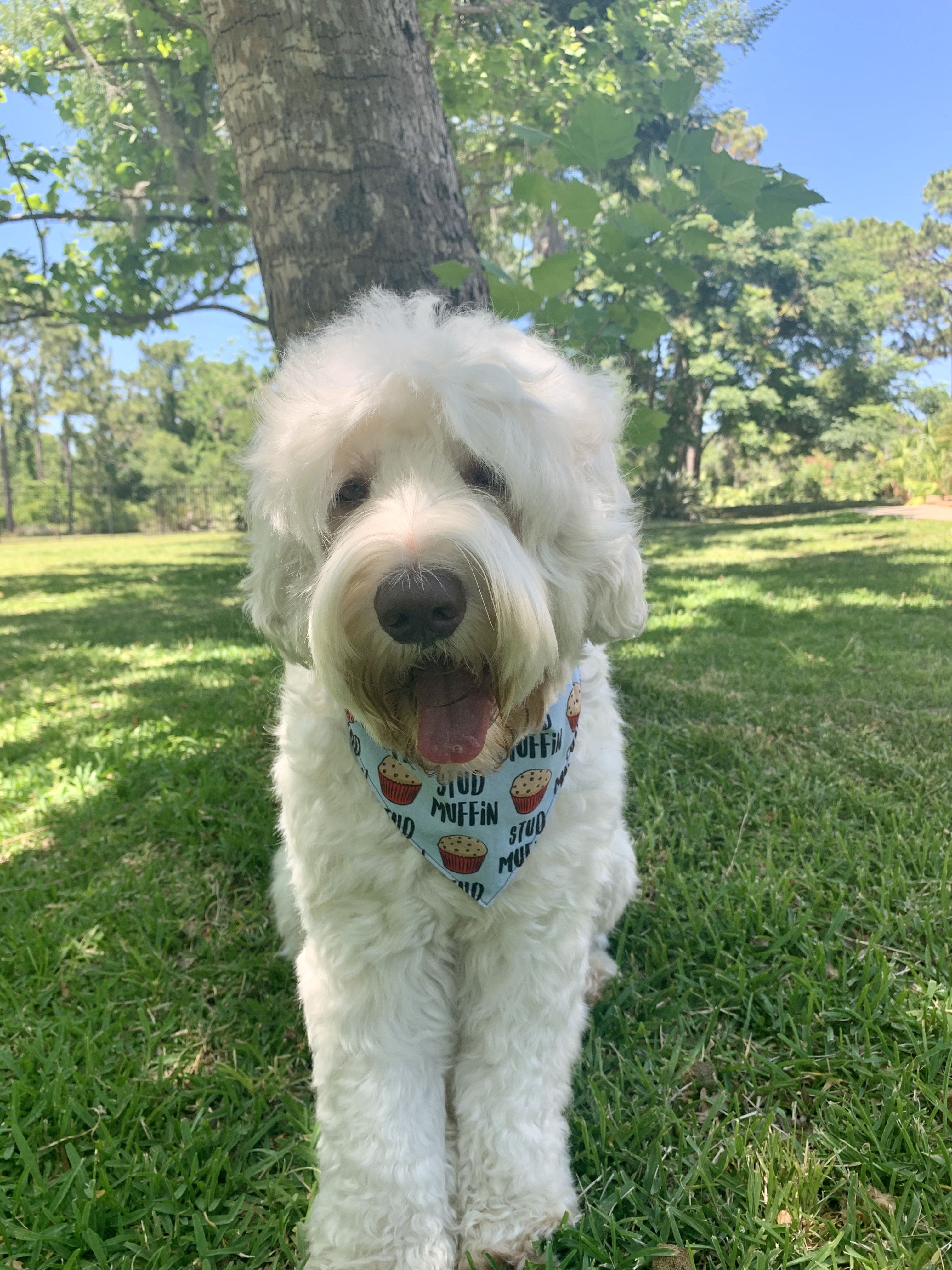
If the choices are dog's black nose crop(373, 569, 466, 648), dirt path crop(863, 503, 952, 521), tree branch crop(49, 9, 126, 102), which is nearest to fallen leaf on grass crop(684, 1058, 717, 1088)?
dog's black nose crop(373, 569, 466, 648)

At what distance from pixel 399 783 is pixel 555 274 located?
202cm

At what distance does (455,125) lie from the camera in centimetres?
935

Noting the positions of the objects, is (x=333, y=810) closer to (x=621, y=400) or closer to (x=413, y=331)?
(x=413, y=331)

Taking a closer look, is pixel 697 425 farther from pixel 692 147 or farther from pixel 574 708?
pixel 574 708

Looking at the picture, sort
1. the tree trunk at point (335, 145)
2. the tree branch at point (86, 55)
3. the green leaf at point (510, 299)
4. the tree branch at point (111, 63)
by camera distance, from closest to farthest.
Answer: the tree trunk at point (335, 145) → the green leaf at point (510, 299) → the tree branch at point (111, 63) → the tree branch at point (86, 55)

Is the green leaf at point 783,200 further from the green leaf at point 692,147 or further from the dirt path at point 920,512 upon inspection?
the dirt path at point 920,512

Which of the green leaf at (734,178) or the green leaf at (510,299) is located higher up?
the green leaf at (734,178)

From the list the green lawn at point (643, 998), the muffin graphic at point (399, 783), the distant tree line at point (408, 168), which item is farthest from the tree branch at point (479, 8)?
the muffin graphic at point (399, 783)

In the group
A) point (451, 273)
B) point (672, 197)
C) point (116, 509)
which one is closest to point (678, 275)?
point (672, 197)

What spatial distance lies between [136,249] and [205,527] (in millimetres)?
44372

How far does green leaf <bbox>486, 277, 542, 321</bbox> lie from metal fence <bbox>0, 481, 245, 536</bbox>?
152ft

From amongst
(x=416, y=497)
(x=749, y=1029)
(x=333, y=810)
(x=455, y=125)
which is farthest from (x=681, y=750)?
(x=455, y=125)

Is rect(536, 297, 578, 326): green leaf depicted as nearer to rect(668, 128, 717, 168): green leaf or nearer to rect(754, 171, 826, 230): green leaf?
rect(668, 128, 717, 168): green leaf

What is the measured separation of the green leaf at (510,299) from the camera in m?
2.78
